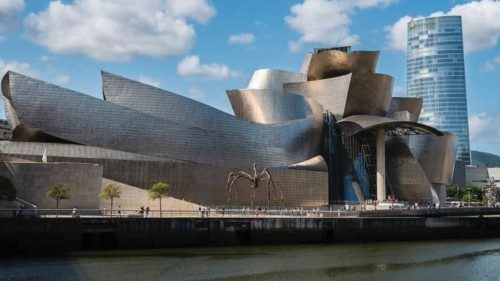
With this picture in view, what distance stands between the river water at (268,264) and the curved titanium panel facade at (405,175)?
2914 centimetres

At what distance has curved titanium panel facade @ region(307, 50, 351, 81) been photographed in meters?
67.1

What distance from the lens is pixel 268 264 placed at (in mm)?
29875

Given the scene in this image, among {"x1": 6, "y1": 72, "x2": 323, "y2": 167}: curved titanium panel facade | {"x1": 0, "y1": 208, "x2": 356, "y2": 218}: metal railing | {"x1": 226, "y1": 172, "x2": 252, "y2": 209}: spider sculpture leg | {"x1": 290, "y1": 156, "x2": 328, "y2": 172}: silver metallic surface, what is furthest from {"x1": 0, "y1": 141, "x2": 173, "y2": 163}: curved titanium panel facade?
{"x1": 290, "y1": 156, "x2": 328, "y2": 172}: silver metallic surface

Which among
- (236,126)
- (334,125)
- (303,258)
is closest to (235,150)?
(236,126)

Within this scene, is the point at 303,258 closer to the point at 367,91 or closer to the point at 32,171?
the point at 32,171

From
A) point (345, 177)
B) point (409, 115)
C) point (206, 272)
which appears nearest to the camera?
point (206, 272)

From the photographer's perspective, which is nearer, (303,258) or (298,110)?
(303,258)

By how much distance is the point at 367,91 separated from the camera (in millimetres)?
66312

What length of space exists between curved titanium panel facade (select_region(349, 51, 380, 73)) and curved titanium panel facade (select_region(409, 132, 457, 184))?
38.3ft

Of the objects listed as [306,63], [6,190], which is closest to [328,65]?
[306,63]

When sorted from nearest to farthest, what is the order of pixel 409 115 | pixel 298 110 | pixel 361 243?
1. pixel 361 243
2. pixel 298 110
3. pixel 409 115

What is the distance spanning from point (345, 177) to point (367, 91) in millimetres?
9402

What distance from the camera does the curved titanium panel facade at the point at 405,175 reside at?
66.7 meters

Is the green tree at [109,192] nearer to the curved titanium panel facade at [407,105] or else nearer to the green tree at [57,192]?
the green tree at [57,192]
